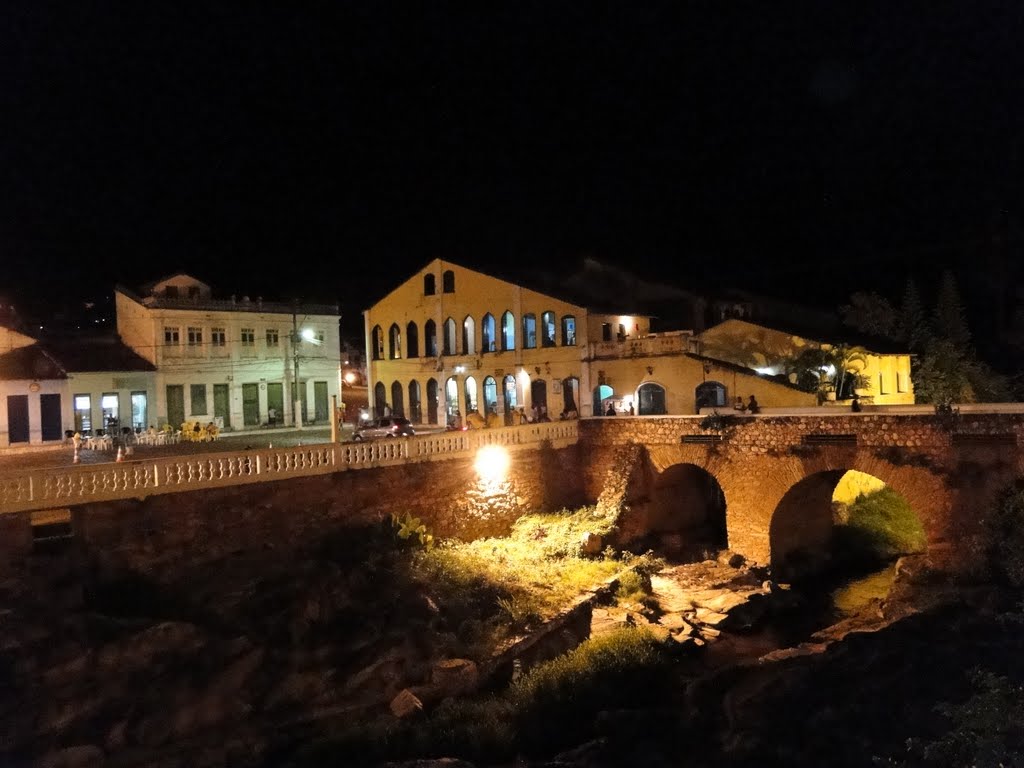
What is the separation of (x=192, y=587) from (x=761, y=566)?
1622 cm

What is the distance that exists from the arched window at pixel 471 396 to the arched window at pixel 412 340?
3281 mm

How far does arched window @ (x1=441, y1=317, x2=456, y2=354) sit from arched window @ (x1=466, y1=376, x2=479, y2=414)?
173 cm

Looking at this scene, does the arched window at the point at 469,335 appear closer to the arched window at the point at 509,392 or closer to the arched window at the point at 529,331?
the arched window at the point at 509,392

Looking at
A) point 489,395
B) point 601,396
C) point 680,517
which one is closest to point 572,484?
point 680,517

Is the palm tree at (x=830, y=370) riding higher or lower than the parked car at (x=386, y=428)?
higher

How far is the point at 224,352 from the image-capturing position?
121ft

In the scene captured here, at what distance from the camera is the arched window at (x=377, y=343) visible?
41.9 m

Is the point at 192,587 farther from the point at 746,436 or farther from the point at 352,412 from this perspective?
the point at 352,412

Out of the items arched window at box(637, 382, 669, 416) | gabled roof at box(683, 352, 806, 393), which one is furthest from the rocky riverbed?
arched window at box(637, 382, 669, 416)

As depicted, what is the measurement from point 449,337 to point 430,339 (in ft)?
3.67

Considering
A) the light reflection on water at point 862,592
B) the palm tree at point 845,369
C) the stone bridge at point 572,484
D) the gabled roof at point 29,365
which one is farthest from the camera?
the gabled roof at point 29,365

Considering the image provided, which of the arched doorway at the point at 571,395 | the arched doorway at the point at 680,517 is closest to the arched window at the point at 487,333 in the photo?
the arched doorway at the point at 571,395

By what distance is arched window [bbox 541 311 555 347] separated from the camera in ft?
117

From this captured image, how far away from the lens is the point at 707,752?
1175 centimetres
